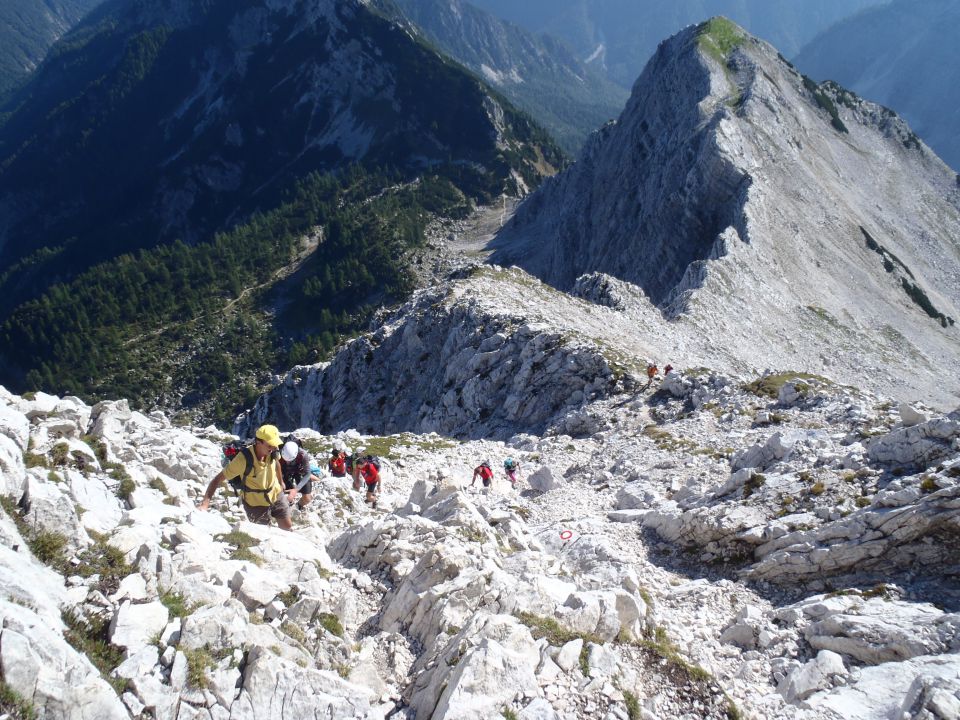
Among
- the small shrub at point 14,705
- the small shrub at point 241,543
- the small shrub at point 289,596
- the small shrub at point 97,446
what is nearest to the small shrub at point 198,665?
the small shrub at point 14,705

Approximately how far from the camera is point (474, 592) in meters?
12.0

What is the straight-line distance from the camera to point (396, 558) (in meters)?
13.5

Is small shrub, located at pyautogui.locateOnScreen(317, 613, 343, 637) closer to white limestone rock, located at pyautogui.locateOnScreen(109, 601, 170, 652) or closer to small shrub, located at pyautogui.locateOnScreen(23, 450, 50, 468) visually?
white limestone rock, located at pyautogui.locateOnScreen(109, 601, 170, 652)

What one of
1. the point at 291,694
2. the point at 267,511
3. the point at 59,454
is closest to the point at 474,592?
the point at 291,694

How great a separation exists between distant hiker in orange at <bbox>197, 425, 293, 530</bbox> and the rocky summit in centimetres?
3392

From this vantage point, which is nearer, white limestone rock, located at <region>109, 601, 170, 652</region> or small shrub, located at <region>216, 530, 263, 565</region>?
white limestone rock, located at <region>109, 601, 170, 652</region>

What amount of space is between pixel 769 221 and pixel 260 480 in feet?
208

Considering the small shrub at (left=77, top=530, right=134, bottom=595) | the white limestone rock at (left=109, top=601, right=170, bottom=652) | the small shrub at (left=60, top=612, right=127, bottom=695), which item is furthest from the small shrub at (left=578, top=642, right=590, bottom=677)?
the small shrub at (left=77, top=530, right=134, bottom=595)

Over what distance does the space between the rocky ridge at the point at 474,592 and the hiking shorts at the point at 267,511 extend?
15.9 inches

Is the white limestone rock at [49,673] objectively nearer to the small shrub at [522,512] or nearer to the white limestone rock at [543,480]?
the small shrub at [522,512]

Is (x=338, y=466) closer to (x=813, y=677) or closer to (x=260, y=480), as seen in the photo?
(x=260, y=480)

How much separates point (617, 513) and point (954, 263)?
96855mm

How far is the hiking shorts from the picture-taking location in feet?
47.8

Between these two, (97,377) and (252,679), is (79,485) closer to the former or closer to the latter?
(252,679)
